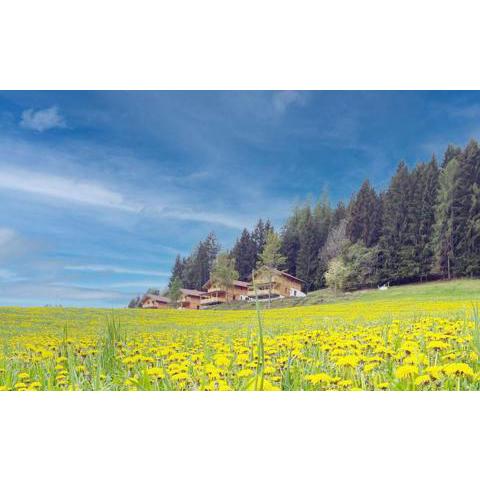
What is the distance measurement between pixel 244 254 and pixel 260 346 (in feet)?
3.87

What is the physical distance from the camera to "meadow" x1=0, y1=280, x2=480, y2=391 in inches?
126

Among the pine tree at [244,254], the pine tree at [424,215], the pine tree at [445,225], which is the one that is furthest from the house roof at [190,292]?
the pine tree at [445,225]

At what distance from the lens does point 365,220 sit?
4.11 meters

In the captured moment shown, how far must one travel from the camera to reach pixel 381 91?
4004 millimetres

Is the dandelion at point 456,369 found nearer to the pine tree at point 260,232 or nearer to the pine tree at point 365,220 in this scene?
the pine tree at point 365,220

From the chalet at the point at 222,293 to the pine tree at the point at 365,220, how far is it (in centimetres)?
96

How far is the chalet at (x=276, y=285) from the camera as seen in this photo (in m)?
4.07

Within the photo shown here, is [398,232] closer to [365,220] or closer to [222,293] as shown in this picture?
[365,220]

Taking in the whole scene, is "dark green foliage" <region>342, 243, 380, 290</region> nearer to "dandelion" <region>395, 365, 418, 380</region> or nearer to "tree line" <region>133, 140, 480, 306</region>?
"tree line" <region>133, 140, 480, 306</region>

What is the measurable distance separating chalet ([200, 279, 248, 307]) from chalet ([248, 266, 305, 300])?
0.07m
